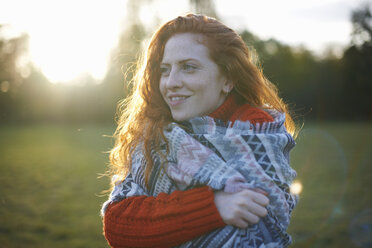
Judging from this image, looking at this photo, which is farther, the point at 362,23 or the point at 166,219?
the point at 362,23

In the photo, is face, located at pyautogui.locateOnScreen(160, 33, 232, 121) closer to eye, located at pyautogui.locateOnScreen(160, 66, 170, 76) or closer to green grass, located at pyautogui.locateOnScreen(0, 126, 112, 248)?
eye, located at pyautogui.locateOnScreen(160, 66, 170, 76)

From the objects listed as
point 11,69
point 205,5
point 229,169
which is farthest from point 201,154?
point 11,69

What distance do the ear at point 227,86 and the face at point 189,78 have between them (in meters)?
0.05

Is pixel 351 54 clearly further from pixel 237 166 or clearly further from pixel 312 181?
pixel 237 166

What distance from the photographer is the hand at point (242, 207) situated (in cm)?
142

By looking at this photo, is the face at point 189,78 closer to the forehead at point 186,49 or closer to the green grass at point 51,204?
the forehead at point 186,49

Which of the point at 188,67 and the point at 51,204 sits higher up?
the point at 188,67

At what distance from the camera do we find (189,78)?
1692 millimetres

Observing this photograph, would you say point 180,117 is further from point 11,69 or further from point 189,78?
point 11,69

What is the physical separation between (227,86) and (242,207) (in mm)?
722

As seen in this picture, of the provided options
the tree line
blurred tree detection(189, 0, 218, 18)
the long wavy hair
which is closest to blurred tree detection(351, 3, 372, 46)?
the tree line

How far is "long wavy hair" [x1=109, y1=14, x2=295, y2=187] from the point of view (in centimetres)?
174

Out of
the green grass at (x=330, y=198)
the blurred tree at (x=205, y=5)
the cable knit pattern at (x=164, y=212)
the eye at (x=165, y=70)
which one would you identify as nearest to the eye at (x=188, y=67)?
the eye at (x=165, y=70)

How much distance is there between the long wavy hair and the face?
A: 0.17ft
